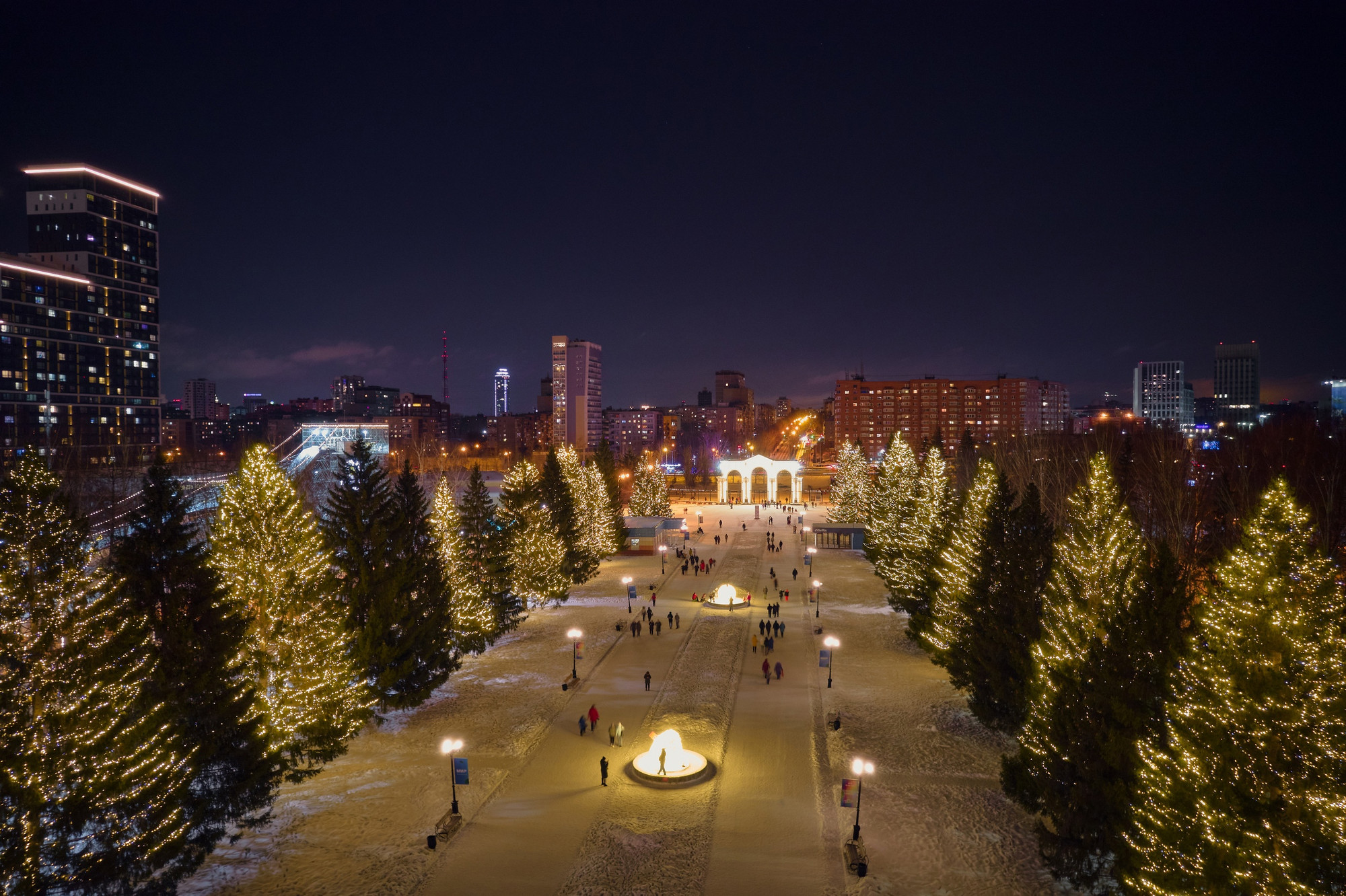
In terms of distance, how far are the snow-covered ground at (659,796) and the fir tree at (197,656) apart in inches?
81.6

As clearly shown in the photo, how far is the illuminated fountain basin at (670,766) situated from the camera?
1948cm

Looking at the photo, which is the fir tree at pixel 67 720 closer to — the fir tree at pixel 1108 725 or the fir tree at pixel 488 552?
the fir tree at pixel 1108 725

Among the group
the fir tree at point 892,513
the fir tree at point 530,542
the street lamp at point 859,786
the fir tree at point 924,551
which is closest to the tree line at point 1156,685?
the fir tree at point 924,551

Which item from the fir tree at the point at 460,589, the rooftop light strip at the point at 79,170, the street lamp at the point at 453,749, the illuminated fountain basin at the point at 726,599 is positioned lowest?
the illuminated fountain basin at the point at 726,599

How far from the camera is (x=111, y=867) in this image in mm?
11422

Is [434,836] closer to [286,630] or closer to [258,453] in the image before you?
[286,630]

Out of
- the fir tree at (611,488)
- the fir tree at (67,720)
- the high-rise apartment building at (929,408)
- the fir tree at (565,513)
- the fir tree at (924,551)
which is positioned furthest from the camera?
the high-rise apartment building at (929,408)

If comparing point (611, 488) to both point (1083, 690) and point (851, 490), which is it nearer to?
point (851, 490)

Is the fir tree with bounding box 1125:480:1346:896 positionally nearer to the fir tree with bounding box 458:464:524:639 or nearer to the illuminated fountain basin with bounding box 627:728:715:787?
the illuminated fountain basin with bounding box 627:728:715:787

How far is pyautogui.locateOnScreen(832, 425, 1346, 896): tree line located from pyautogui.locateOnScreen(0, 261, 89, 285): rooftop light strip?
9630 centimetres

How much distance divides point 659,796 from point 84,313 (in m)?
96.9

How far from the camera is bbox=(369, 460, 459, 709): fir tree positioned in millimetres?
21875

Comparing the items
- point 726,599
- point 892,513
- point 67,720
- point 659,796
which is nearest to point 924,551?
point 892,513

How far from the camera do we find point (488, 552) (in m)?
31.7
